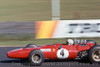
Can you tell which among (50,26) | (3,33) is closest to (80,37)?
→ (50,26)

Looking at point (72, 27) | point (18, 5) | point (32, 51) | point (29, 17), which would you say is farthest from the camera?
point (18, 5)

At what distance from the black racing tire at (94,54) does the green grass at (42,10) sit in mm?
15480

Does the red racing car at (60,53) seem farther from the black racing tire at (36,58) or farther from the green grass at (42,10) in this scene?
the green grass at (42,10)

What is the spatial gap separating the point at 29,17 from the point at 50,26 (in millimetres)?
11882

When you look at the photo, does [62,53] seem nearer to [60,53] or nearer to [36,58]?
[60,53]

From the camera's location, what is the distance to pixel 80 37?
11.6m

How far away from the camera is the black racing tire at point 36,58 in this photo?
6.43m

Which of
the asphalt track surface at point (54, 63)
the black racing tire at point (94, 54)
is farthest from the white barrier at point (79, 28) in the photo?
the black racing tire at point (94, 54)

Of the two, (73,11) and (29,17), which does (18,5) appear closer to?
(29,17)

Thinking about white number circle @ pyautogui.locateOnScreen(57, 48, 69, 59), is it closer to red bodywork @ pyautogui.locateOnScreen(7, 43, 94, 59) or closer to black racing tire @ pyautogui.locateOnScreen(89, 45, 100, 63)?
red bodywork @ pyautogui.locateOnScreen(7, 43, 94, 59)

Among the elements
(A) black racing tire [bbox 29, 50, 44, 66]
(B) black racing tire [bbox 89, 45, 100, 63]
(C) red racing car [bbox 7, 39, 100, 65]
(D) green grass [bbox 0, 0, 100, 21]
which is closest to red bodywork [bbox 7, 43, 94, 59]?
(C) red racing car [bbox 7, 39, 100, 65]

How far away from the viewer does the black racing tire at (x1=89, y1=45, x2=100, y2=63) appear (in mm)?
6402

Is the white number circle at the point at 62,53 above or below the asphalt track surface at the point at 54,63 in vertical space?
above

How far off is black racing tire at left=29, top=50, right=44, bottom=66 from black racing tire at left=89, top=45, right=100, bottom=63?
1280mm
